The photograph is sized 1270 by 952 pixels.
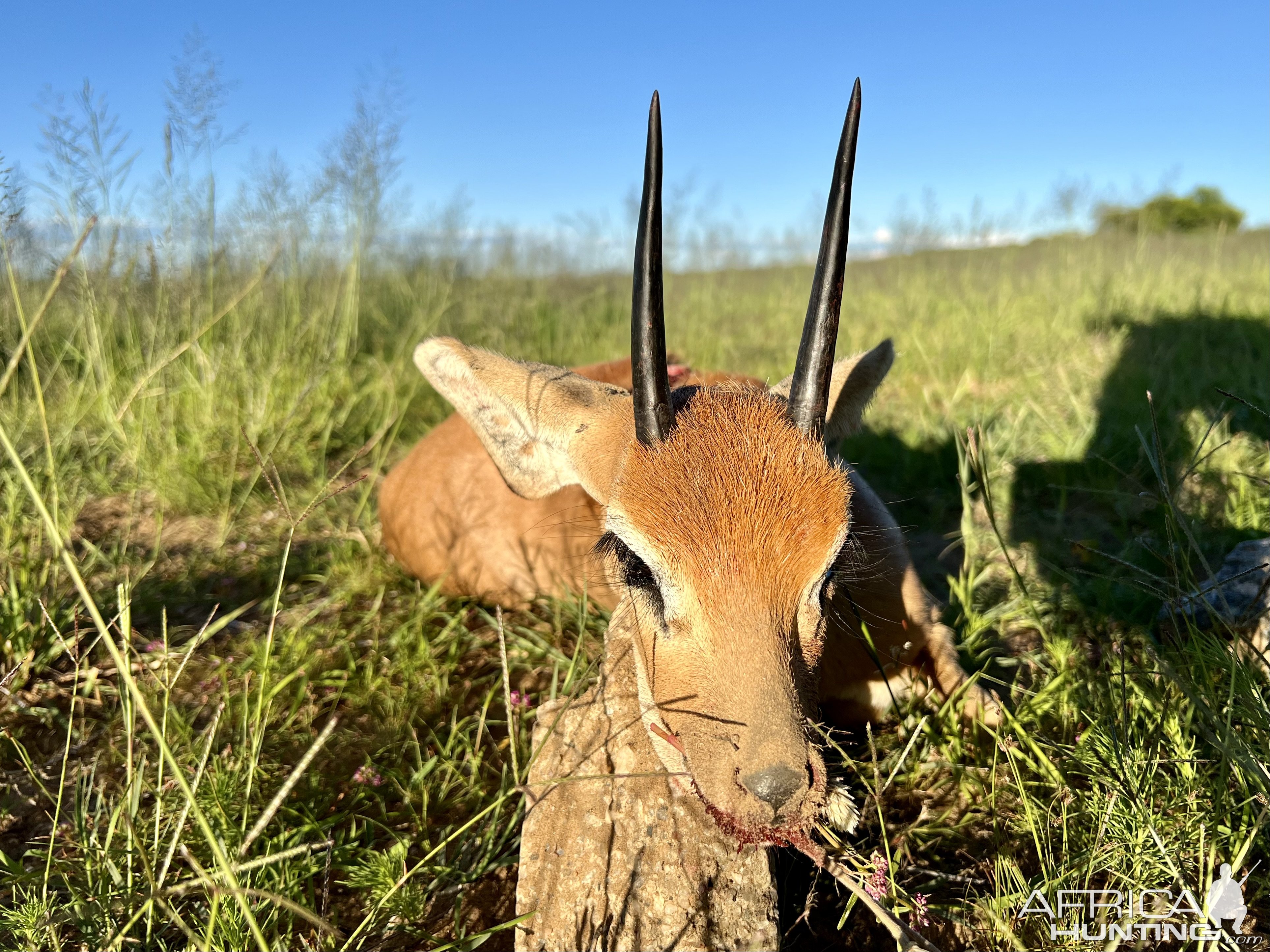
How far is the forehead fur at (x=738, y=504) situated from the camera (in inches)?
67.4

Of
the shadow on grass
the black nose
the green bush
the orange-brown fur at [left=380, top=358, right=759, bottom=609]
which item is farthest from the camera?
the green bush

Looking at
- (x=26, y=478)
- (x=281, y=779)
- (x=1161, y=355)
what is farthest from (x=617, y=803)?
(x=1161, y=355)

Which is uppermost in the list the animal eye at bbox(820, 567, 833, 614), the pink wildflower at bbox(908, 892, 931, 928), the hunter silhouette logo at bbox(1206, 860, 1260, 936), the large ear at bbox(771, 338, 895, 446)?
the large ear at bbox(771, 338, 895, 446)

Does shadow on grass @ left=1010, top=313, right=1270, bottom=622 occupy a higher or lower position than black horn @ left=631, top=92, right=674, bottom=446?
lower

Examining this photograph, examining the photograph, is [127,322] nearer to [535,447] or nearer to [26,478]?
[535,447]

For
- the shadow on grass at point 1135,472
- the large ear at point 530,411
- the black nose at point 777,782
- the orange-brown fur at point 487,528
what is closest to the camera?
the black nose at point 777,782

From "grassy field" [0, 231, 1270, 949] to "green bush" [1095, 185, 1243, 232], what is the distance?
437cm

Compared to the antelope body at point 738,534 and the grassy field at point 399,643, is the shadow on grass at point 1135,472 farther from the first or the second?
the antelope body at point 738,534

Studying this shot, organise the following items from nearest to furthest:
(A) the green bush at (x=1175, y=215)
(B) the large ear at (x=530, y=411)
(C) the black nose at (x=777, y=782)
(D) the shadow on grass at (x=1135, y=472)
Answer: (C) the black nose at (x=777, y=782) < (B) the large ear at (x=530, y=411) < (D) the shadow on grass at (x=1135, y=472) < (A) the green bush at (x=1175, y=215)

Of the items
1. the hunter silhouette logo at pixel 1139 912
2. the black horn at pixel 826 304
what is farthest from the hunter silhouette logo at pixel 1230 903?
the black horn at pixel 826 304

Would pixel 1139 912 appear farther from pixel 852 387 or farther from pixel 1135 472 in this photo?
pixel 1135 472

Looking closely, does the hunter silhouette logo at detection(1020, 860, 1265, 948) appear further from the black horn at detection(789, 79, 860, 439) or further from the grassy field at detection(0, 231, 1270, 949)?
the black horn at detection(789, 79, 860, 439)

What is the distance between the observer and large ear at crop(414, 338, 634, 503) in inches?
95.0

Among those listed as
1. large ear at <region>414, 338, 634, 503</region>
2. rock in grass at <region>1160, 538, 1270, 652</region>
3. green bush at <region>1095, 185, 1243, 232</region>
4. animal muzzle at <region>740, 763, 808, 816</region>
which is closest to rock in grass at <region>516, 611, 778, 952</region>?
animal muzzle at <region>740, 763, 808, 816</region>
